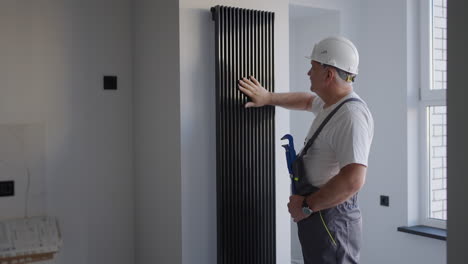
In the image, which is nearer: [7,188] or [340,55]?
[340,55]

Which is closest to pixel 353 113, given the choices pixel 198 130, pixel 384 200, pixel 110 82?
pixel 198 130

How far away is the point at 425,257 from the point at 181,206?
78.9 inches

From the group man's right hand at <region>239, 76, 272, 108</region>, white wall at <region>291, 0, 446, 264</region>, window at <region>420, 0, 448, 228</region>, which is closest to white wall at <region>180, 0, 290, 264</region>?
man's right hand at <region>239, 76, 272, 108</region>

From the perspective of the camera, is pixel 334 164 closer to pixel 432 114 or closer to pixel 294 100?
pixel 294 100

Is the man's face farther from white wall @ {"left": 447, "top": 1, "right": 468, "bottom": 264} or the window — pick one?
the window

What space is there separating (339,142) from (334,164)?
15 cm

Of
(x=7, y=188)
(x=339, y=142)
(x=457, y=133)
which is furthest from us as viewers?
(x=7, y=188)

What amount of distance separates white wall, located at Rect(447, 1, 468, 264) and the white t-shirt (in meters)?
1.05

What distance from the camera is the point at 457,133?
0.97m

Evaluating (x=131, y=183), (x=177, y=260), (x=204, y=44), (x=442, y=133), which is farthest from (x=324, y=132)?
(x=442, y=133)

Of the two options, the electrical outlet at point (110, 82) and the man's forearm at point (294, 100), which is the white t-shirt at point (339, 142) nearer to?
the man's forearm at point (294, 100)

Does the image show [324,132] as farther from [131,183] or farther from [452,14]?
[131,183]

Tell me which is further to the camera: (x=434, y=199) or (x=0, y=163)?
(x=434, y=199)

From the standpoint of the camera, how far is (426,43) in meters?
3.65
